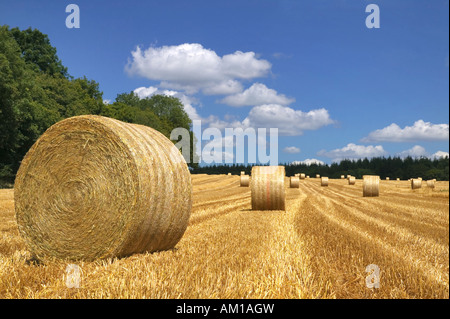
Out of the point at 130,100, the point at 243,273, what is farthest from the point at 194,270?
the point at 130,100

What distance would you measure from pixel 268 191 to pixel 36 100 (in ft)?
92.9

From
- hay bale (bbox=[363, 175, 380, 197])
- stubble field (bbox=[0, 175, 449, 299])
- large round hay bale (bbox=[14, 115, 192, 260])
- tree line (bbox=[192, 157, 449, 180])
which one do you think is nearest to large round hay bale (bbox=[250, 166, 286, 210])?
stubble field (bbox=[0, 175, 449, 299])

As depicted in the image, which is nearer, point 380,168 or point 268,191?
point 268,191

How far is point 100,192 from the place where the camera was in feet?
20.8

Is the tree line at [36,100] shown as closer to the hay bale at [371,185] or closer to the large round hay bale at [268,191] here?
the large round hay bale at [268,191]

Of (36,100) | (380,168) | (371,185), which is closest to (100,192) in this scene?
(371,185)

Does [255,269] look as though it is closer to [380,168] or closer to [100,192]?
[100,192]

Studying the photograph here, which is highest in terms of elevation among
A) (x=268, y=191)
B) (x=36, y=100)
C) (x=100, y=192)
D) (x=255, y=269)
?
(x=36, y=100)

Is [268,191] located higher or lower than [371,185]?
higher

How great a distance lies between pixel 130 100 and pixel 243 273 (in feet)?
232

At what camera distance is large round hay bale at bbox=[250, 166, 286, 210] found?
1449cm
